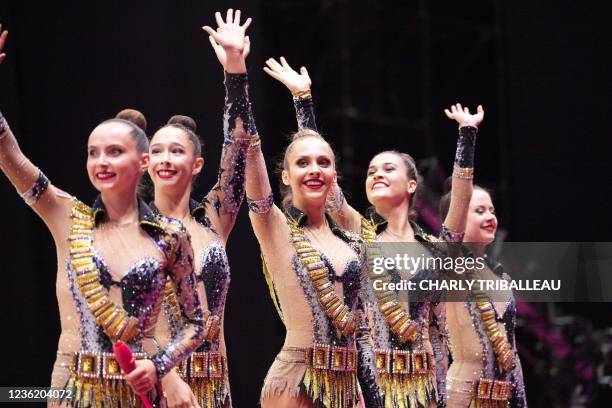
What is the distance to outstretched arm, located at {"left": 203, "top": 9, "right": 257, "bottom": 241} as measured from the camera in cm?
287

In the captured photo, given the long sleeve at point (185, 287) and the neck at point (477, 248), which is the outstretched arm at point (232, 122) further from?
the neck at point (477, 248)

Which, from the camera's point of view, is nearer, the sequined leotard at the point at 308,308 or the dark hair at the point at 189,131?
the sequined leotard at the point at 308,308

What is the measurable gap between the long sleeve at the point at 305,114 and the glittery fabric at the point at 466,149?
24.7 inches

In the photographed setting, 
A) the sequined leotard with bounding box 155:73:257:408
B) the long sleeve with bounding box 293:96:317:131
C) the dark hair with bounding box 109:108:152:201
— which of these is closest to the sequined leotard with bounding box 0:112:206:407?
the dark hair with bounding box 109:108:152:201

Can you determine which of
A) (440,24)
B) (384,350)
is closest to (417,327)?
(384,350)

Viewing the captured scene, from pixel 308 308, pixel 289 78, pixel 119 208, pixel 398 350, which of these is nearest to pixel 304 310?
pixel 308 308

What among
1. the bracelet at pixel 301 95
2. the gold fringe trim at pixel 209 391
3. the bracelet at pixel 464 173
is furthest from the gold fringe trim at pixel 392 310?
the gold fringe trim at pixel 209 391

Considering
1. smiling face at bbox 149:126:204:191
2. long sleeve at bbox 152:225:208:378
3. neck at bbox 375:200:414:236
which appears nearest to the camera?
long sleeve at bbox 152:225:208:378

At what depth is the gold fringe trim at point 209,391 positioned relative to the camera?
294 cm

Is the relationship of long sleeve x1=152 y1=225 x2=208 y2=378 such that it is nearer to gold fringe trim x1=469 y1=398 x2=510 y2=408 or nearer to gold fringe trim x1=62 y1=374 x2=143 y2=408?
gold fringe trim x1=62 y1=374 x2=143 y2=408

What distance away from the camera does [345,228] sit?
3578 mm

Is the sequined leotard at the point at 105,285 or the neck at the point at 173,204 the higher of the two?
the neck at the point at 173,204

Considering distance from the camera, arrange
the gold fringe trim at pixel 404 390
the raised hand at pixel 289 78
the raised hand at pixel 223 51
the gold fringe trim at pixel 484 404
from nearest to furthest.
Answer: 1. the raised hand at pixel 223 51
2. the gold fringe trim at pixel 404 390
3. the raised hand at pixel 289 78
4. the gold fringe trim at pixel 484 404

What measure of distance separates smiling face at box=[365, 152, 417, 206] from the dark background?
823mm
